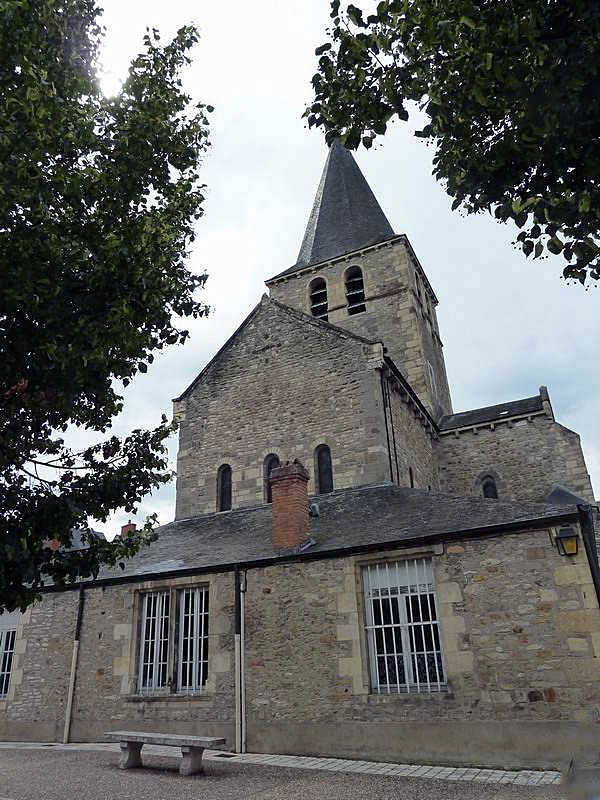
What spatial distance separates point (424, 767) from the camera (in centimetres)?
802

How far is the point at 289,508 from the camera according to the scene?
35.7ft

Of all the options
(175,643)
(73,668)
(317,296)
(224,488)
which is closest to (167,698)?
(175,643)

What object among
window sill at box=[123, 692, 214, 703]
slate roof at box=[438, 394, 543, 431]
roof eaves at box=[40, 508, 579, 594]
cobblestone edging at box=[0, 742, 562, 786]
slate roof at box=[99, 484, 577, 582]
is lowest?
cobblestone edging at box=[0, 742, 562, 786]

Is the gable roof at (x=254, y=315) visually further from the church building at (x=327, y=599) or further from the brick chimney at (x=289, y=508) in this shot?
the brick chimney at (x=289, y=508)

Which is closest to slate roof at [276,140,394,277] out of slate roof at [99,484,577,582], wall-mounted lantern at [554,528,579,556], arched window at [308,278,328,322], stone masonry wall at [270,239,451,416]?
stone masonry wall at [270,239,451,416]

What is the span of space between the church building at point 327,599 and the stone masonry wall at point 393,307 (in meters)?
3.14

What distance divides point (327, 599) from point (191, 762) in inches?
121

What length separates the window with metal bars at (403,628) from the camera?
899 cm

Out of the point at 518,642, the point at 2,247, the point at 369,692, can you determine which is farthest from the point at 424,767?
the point at 2,247

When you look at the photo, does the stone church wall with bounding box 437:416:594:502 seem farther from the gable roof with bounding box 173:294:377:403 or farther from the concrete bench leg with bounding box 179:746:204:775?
the concrete bench leg with bounding box 179:746:204:775

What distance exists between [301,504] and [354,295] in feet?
44.5

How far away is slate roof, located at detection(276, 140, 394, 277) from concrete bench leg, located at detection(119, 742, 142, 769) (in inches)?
760

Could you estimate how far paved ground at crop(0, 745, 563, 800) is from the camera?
6.46 meters

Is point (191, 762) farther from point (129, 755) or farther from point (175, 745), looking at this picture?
point (129, 755)
